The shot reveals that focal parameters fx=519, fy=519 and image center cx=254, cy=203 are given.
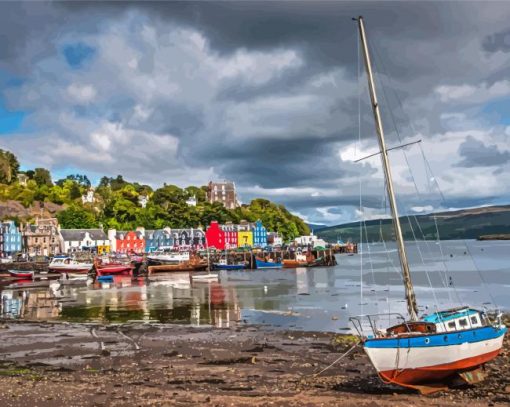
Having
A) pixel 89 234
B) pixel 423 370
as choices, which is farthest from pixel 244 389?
pixel 89 234

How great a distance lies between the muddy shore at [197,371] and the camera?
57.5 ft

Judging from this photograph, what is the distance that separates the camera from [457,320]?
1906 cm

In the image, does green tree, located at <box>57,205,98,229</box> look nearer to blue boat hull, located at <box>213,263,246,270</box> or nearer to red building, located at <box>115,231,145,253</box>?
red building, located at <box>115,231,145,253</box>

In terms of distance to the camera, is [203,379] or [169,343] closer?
[203,379]

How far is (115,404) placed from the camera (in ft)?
55.1

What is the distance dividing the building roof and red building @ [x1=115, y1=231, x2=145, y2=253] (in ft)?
17.4

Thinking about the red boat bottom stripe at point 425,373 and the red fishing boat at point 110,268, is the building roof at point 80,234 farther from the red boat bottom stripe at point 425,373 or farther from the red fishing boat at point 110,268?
the red boat bottom stripe at point 425,373

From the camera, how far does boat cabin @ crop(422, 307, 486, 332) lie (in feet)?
61.7

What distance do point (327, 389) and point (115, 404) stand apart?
7.53m

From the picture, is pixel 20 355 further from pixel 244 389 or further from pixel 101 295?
pixel 101 295

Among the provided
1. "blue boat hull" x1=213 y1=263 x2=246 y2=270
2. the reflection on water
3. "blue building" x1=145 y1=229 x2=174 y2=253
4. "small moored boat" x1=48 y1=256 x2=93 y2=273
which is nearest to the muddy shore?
the reflection on water

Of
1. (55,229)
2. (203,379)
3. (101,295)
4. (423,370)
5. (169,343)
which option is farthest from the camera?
(55,229)

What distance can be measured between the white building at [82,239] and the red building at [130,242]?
477cm

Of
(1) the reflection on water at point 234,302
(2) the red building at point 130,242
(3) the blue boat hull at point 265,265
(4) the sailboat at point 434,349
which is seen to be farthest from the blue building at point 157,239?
(4) the sailboat at point 434,349
